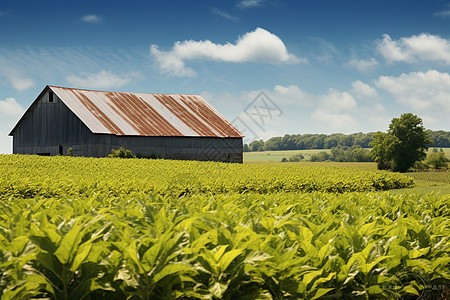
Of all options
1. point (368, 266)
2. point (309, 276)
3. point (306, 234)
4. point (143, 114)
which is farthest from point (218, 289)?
point (143, 114)

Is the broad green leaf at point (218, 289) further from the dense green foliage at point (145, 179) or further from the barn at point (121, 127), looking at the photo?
the barn at point (121, 127)

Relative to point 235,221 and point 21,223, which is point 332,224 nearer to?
point 235,221

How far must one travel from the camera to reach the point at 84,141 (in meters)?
38.5

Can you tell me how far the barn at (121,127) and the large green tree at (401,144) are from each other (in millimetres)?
35173

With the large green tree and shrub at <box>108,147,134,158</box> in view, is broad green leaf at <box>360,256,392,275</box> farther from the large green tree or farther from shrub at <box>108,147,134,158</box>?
the large green tree

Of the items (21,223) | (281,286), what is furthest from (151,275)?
(21,223)

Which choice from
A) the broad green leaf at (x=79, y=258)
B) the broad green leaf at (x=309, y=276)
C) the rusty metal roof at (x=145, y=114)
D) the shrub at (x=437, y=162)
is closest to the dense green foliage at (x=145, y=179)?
the broad green leaf at (x=309, y=276)

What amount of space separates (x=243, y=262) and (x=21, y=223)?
190cm

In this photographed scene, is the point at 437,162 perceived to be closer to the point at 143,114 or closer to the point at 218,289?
the point at 143,114

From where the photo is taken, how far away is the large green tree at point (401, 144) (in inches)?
2756

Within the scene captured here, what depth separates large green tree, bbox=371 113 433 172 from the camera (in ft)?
230

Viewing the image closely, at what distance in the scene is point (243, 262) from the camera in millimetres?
3135

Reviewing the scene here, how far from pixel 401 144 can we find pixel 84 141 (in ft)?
172

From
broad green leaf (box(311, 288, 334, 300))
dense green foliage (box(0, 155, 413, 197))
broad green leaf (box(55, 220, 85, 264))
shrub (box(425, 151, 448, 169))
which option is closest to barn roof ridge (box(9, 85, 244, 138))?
dense green foliage (box(0, 155, 413, 197))
